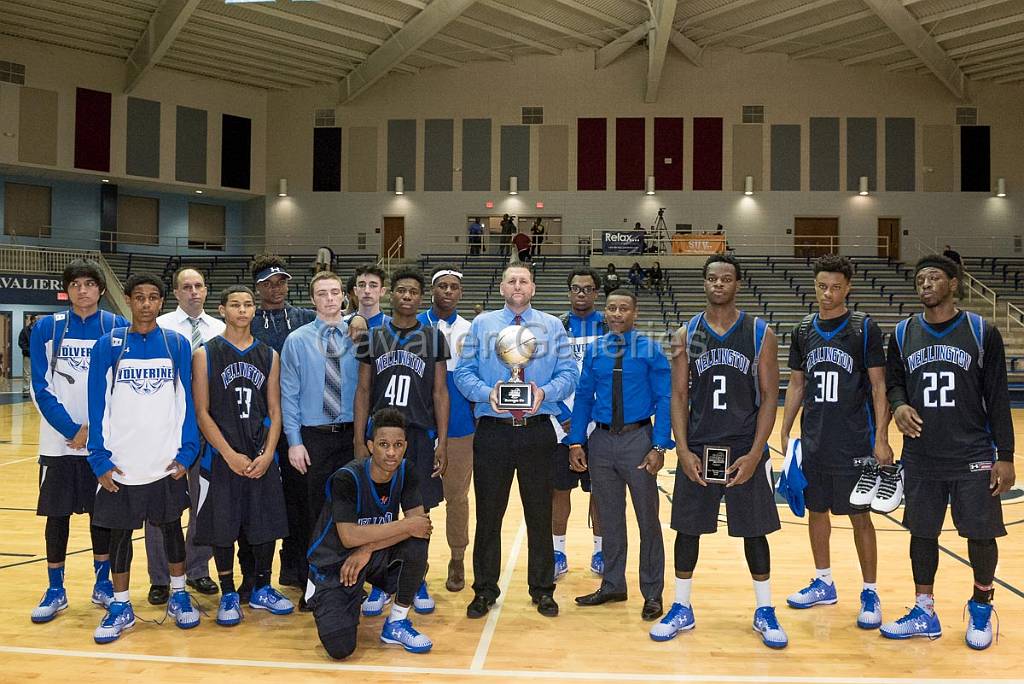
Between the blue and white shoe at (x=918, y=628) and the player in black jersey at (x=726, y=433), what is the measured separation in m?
0.57

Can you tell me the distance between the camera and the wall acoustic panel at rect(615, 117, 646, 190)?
86.3 ft

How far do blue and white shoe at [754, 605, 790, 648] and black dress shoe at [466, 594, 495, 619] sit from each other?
1.37 m

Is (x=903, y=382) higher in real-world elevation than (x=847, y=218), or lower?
lower

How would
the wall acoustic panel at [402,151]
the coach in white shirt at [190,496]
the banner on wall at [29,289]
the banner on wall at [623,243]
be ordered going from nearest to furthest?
the coach in white shirt at [190,496]
the banner on wall at [29,289]
the banner on wall at [623,243]
the wall acoustic panel at [402,151]

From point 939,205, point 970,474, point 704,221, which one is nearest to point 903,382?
point 970,474

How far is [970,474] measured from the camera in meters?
3.93

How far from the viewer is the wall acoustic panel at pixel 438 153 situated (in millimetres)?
26828

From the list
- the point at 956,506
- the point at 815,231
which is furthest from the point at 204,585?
the point at 815,231

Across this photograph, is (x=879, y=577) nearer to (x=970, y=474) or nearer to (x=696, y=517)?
(x=970, y=474)

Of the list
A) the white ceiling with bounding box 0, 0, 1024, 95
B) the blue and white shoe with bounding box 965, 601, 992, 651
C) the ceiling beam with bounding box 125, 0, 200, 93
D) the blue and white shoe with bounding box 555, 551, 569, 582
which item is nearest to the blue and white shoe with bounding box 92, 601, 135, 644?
the blue and white shoe with bounding box 555, 551, 569, 582

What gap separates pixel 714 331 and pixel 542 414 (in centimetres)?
98

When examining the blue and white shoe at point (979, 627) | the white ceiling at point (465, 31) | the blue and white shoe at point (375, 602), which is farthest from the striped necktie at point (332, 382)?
the white ceiling at point (465, 31)

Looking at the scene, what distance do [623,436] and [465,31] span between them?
2131 centimetres

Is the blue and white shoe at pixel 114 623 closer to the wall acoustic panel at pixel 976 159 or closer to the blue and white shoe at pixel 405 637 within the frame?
the blue and white shoe at pixel 405 637
